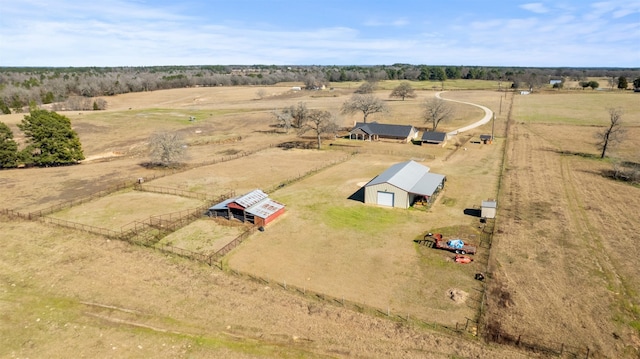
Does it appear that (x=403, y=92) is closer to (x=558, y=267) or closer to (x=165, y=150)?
(x=165, y=150)

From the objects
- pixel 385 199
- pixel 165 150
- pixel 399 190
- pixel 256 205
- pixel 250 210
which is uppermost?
pixel 165 150

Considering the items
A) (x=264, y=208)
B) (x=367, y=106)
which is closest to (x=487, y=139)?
(x=367, y=106)

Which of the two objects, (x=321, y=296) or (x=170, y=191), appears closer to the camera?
(x=321, y=296)

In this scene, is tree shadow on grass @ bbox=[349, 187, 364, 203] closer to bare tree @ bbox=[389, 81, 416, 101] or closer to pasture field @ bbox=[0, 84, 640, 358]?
pasture field @ bbox=[0, 84, 640, 358]

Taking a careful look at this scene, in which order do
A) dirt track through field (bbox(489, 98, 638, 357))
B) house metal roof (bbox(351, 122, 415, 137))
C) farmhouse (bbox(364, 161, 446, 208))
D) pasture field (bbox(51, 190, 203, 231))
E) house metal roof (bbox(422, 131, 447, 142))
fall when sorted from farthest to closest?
house metal roof (bbox(351, 122, 415, 137)) → house metal roof (bbox(422, 131, 447, 142)) → farmhouse (bbox(364, 161, 446, 208)) → pasture field (bbox(51, 190, 203, 231)) → dirt track through field (bbox(489, 98, 638, 357))

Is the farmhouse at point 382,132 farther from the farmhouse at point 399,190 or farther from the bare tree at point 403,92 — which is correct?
the bare tree at point 403,92

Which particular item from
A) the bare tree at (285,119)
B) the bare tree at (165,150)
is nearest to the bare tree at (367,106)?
the bare tree at (285,119)

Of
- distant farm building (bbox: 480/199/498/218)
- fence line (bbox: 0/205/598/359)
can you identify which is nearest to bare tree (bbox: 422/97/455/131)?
distant farm building (bbox: 480/199/498/218)

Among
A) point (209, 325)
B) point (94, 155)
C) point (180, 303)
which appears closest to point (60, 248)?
point (180, 303)
